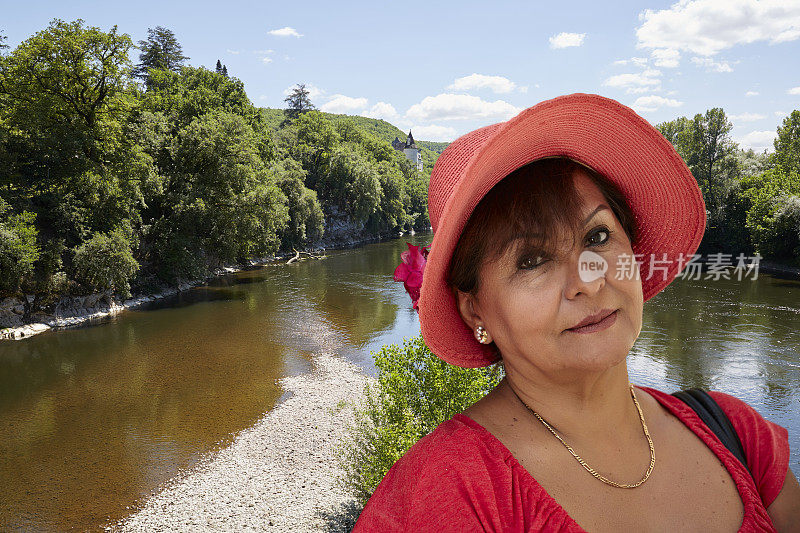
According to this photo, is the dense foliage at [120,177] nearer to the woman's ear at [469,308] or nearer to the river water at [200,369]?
the river water at [200,369]

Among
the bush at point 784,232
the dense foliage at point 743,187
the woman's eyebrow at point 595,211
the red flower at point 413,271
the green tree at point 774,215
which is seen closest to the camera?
the woman's eyebrow at point 595,211

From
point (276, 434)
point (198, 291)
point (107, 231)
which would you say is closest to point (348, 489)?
point (276, 434)

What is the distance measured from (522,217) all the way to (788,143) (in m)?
48.5

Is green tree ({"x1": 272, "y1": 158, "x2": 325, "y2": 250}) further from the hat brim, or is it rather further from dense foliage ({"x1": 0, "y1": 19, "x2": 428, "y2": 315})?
the hat brim

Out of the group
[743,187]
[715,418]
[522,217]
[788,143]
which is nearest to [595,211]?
[522,217]

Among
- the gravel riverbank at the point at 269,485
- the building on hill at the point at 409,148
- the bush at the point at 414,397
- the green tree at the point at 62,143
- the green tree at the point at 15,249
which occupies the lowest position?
the gravel riverbank at the point at 269,485

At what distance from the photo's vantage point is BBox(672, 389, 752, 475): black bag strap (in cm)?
132

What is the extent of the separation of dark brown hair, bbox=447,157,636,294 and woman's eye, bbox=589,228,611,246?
0.15ft

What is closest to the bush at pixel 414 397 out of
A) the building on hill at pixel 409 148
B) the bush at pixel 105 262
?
the bush at pixel 105 262

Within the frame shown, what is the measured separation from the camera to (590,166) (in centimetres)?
134

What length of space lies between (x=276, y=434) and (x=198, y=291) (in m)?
16.5

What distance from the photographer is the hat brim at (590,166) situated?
3.79ft

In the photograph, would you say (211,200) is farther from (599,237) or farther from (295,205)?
(599,237)

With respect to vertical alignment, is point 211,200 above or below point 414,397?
above
